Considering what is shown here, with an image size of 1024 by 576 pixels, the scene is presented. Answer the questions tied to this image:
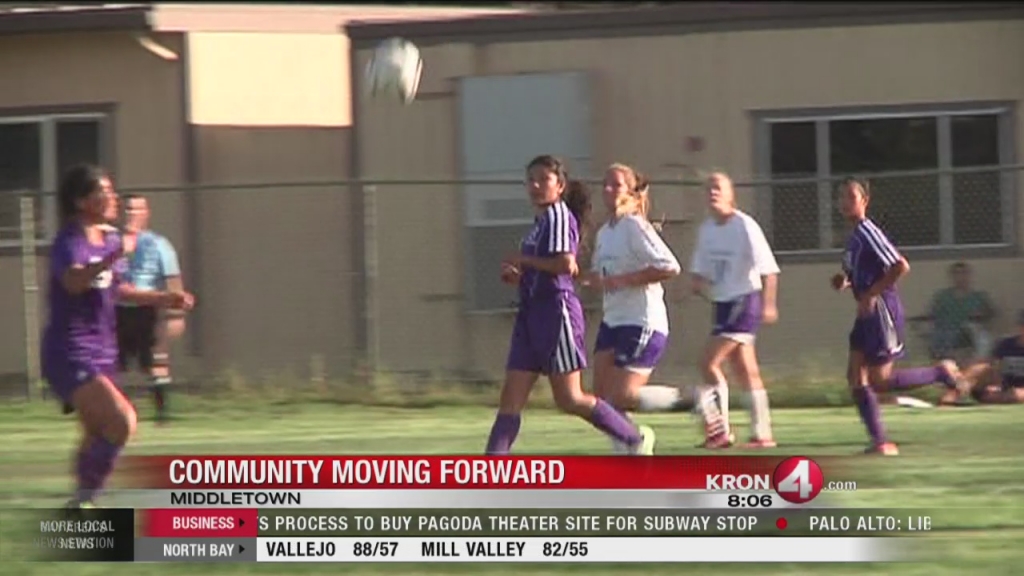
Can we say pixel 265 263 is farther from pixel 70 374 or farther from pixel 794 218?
pixel 70 374

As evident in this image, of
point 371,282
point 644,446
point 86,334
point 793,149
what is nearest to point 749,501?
point 644,446

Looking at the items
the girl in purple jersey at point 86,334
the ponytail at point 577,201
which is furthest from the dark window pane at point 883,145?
the girl in purple jersey at point 86,334

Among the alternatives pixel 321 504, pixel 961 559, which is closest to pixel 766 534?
pixel 961 559

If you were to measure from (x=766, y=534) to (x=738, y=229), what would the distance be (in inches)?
196

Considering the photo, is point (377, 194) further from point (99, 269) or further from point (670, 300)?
point (99, 269)

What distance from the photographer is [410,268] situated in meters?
20.8

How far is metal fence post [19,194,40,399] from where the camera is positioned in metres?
20.0

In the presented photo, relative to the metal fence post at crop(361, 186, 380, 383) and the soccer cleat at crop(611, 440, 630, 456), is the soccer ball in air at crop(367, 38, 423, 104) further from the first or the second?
the soccer cleat at crop(611, 440, 630, 456)

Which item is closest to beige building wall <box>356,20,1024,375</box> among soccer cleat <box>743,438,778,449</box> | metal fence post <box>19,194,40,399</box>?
metal fence post <box>19,194,40,399</box>

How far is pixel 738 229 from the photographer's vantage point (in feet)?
47.9

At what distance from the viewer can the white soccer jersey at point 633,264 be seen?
1302cm

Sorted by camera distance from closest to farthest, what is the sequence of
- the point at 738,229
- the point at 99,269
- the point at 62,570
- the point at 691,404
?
the point at 62,570 → the point at 99,269 → the point at 738,229 → the point at 691,404

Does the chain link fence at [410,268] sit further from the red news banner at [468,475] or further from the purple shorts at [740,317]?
the red news banner at [468,475]

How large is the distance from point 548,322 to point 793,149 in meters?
9.20
